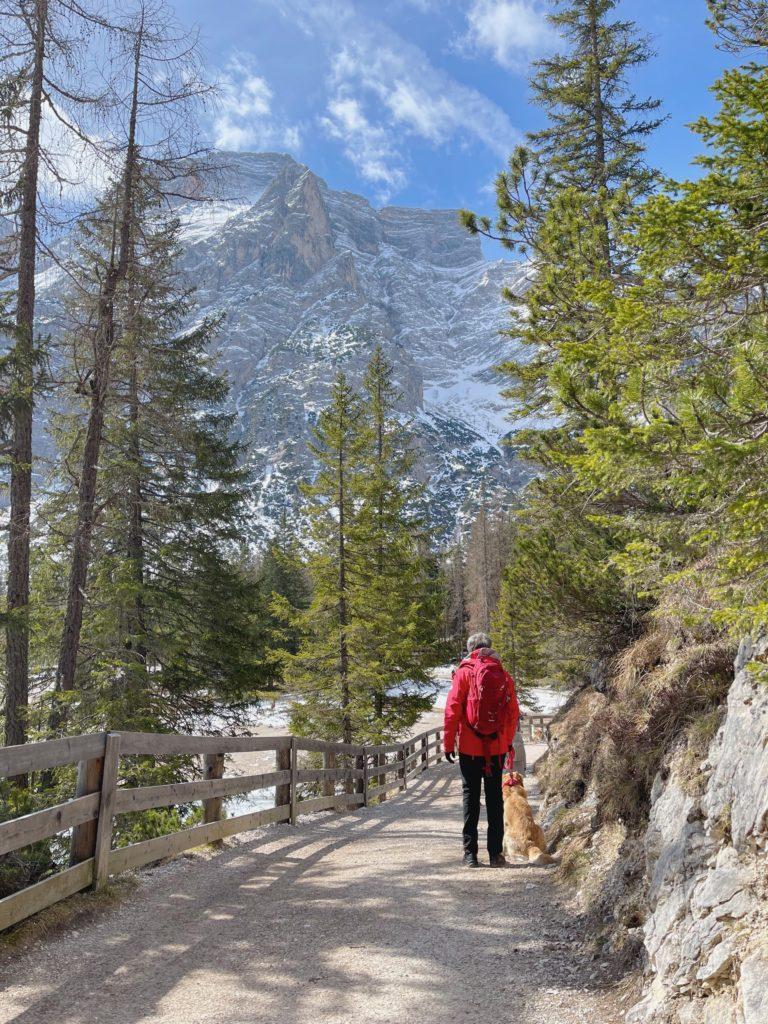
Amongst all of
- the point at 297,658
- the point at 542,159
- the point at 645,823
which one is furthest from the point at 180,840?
the point at 542,159

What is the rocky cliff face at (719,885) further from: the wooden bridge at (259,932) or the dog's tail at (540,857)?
the dog's tail at (540,857)

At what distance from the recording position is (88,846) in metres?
4.61

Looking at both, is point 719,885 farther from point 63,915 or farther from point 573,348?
point 63,915

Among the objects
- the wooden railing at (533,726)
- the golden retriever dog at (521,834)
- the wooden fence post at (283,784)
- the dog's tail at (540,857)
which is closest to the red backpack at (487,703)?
the golden retriever dog at (521,834)

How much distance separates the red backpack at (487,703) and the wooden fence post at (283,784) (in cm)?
306

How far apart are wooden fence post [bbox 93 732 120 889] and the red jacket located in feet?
9.59

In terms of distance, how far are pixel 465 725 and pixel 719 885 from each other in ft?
11.3

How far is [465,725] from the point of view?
630cm

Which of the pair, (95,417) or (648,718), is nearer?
(648,718)

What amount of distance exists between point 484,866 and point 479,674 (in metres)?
1.76

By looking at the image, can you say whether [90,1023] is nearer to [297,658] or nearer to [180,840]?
[180,840]

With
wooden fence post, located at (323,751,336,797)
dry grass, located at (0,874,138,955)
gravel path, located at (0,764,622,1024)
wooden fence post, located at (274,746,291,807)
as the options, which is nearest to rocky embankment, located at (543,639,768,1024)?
gravel path, located at (0,764,622,1024)

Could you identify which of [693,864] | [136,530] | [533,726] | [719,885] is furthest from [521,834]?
[533,726]

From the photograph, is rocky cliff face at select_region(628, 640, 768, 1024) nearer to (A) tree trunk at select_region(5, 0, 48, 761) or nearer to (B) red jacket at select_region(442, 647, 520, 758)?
A: (B) red jacket at select_region(442, 647, 520, 758)
